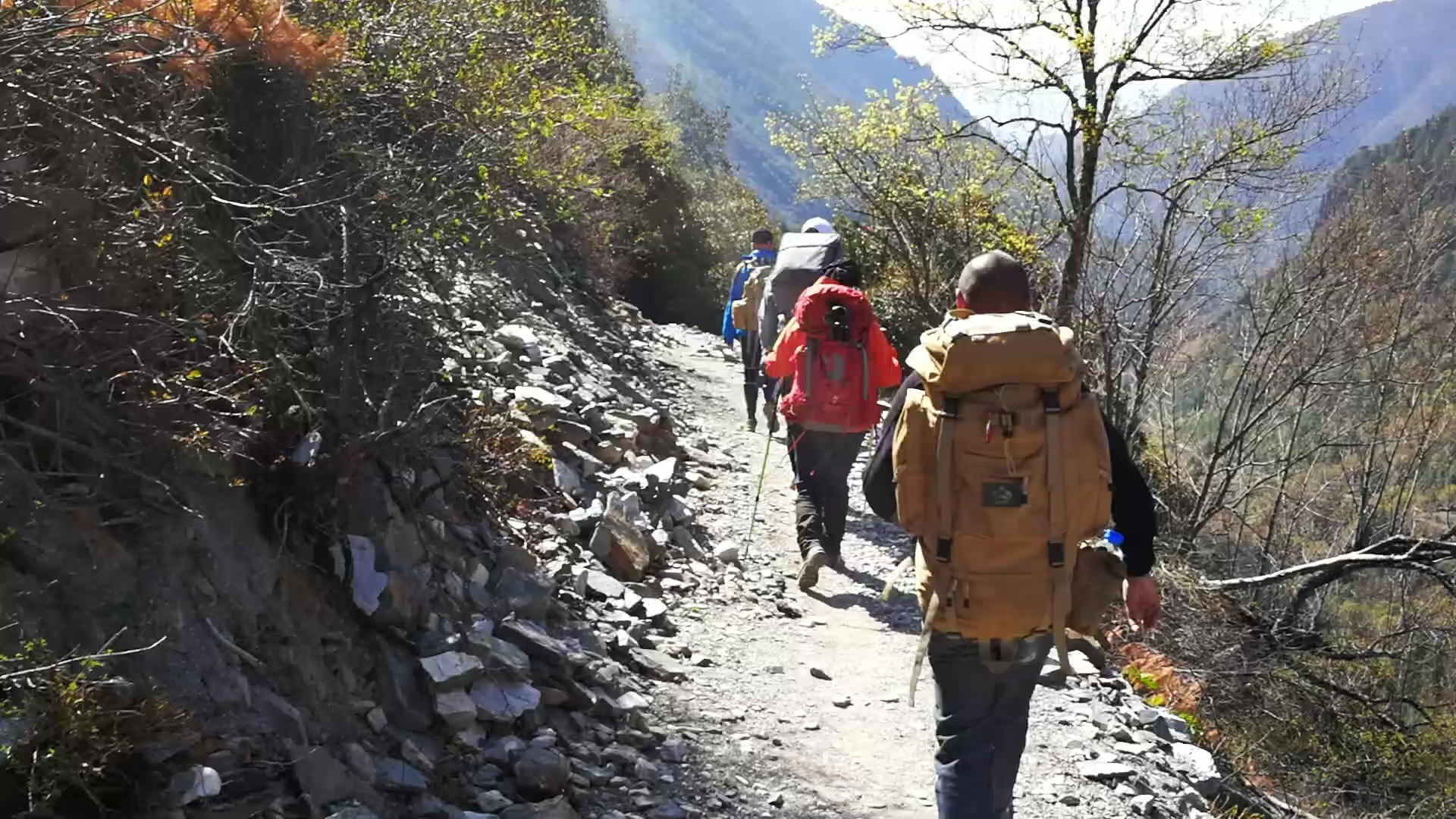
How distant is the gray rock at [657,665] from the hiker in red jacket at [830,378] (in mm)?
1539

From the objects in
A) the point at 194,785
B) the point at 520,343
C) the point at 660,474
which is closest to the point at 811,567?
the point at 660,474

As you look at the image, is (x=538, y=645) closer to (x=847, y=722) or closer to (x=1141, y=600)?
(x=847, y=722)

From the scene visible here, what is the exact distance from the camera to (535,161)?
11.2m

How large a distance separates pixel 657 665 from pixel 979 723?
92.6 inches

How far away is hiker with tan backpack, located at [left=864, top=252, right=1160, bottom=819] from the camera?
→ 292 centimetres

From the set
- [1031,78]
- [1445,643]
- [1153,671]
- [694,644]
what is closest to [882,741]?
[694,644]

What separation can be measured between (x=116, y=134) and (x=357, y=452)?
1.41 meters

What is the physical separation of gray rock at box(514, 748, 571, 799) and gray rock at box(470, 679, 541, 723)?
23cm

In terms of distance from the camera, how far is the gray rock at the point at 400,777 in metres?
3.52

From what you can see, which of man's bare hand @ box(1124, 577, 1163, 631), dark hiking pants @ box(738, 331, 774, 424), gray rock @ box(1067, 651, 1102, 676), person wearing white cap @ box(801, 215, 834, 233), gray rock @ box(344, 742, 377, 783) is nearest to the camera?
man's bare hand @ box(1124, 577, 1163, 631)

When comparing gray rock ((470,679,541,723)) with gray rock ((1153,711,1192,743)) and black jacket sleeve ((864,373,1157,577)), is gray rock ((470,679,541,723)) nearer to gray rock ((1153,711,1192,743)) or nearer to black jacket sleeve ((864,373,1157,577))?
black jacket sleeve ((864,373,1157,577))

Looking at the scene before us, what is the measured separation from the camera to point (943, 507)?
299cm

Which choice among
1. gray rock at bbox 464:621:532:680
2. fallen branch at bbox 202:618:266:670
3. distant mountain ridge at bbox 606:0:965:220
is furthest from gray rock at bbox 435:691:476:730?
distant mountain ridge at bbox 606:0:965:220

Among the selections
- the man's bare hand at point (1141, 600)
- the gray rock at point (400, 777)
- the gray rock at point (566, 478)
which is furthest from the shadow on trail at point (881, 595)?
the gray rock at point (400, 777)
